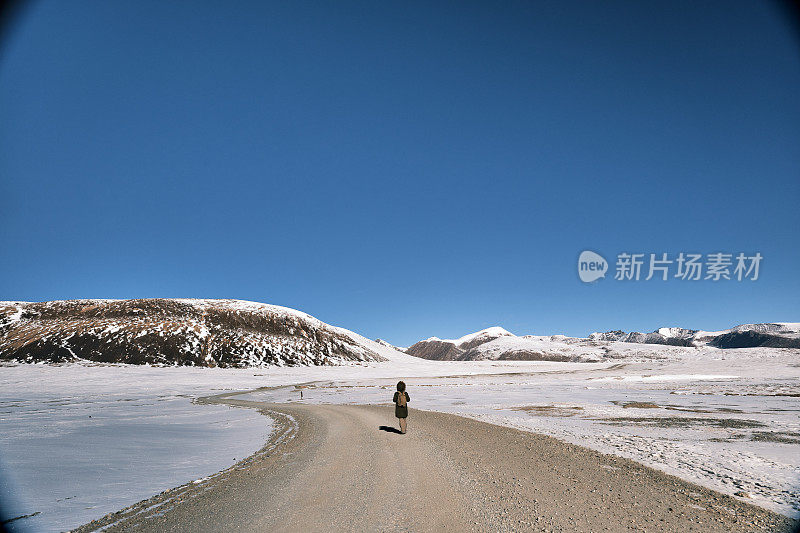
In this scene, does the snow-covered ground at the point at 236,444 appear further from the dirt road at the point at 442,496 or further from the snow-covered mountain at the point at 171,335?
the snow-covered mountain at the point at 171,335

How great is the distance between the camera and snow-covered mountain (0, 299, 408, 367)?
4464 inches

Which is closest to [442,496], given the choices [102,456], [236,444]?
[236,444]

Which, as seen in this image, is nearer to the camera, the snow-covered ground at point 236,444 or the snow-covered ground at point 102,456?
the snow-covered ground at point 102,456

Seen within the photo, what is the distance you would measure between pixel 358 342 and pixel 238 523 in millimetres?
171803

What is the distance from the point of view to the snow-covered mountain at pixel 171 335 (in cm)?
11338

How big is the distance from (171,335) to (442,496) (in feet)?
460

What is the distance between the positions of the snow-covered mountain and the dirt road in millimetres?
117868

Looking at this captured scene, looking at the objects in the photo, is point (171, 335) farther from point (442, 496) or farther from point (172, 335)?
point (442, 496)

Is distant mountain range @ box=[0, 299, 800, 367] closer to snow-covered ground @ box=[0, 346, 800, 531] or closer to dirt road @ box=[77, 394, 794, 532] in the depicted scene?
snow-covered ground @ box=[0, 346, 800, 531]

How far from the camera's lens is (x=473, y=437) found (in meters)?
17.3

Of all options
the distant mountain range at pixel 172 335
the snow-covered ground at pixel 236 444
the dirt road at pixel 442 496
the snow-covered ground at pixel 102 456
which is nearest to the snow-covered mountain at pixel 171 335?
the distant mountain range at pixel 172 335

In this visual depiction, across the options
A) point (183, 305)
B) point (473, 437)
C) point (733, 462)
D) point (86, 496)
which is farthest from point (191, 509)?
point (183, 305)

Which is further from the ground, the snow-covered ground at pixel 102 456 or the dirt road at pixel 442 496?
the dirt road at pixel 442 496

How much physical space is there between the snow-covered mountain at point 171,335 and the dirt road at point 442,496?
387 feet
